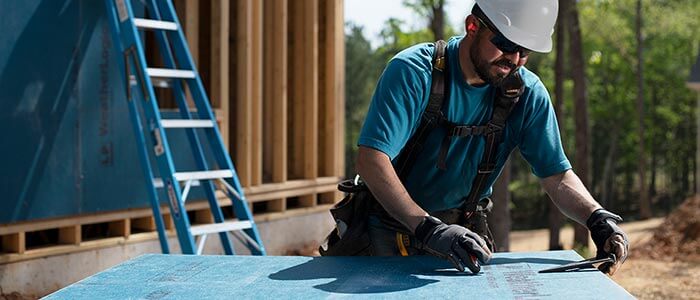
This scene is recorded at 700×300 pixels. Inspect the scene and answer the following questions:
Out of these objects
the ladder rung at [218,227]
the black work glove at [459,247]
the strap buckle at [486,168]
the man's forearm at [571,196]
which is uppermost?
the strap buckle at [486,168]

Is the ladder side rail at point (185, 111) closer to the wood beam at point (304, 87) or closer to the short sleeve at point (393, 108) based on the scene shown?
the wood beam at point (304, 87)

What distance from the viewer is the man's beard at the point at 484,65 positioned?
403 cm

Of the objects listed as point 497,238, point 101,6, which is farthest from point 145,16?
point 497,238

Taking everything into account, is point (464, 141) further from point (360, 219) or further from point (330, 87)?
point (330, 87)

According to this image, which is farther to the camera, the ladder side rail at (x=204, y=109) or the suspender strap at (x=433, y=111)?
the ladder side rail at (x=204, y=109)

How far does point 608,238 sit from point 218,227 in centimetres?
439

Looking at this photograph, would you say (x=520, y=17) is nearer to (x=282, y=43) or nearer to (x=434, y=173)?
(x=434, y=173)

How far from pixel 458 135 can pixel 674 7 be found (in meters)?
49.2

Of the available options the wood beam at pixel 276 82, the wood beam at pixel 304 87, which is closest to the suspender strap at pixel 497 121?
the wood beam at pixel 276 82

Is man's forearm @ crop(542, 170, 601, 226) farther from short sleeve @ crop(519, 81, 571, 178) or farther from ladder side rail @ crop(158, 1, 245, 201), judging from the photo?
ladder side rail @ crop(158, 1, 245, 201)

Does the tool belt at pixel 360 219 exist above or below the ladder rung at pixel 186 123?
below

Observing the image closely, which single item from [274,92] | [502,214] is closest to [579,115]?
[502,214]

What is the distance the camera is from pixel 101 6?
8.21 meters

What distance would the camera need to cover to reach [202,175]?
7.89m
